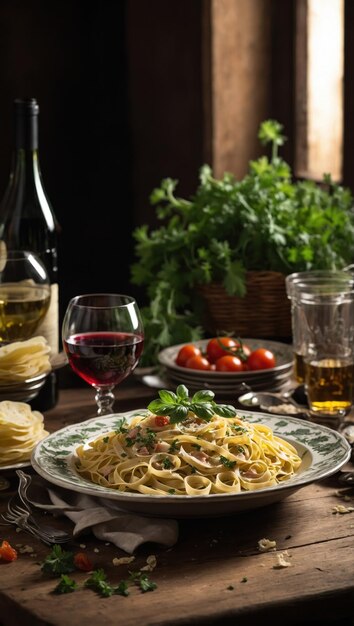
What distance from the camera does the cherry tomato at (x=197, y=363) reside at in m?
2.22

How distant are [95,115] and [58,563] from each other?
15.4 feet

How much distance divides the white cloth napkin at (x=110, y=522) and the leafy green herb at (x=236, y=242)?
1.01 metres

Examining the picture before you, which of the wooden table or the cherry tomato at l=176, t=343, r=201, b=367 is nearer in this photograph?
the wooden table

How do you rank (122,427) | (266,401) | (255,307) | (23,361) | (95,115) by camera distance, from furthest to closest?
(95,115), (255,307), (266,401), (23,361), (122,427)

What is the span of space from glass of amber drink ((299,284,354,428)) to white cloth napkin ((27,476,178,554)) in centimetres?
61

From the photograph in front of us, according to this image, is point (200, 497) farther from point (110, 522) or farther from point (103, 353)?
point (103, 353)

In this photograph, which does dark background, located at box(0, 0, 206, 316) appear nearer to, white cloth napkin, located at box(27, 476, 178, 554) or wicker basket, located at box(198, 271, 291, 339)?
wicker basket, located at box(198, 271, 291, 339)

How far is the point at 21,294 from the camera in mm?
2059

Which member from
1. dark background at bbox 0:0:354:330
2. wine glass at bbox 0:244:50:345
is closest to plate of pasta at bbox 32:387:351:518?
wine glass at bbox 0:244:50:345

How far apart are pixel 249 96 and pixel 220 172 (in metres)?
0.34

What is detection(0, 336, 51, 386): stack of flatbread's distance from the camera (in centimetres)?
189

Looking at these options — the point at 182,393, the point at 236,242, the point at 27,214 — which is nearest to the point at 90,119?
the point at 236,242

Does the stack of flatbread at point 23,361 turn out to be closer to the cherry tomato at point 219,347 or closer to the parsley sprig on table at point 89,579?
the cherry tomato at point 219,347

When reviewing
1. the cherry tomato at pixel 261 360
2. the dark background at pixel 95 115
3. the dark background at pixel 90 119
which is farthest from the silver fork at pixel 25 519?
the dark background at pixel 90 119
